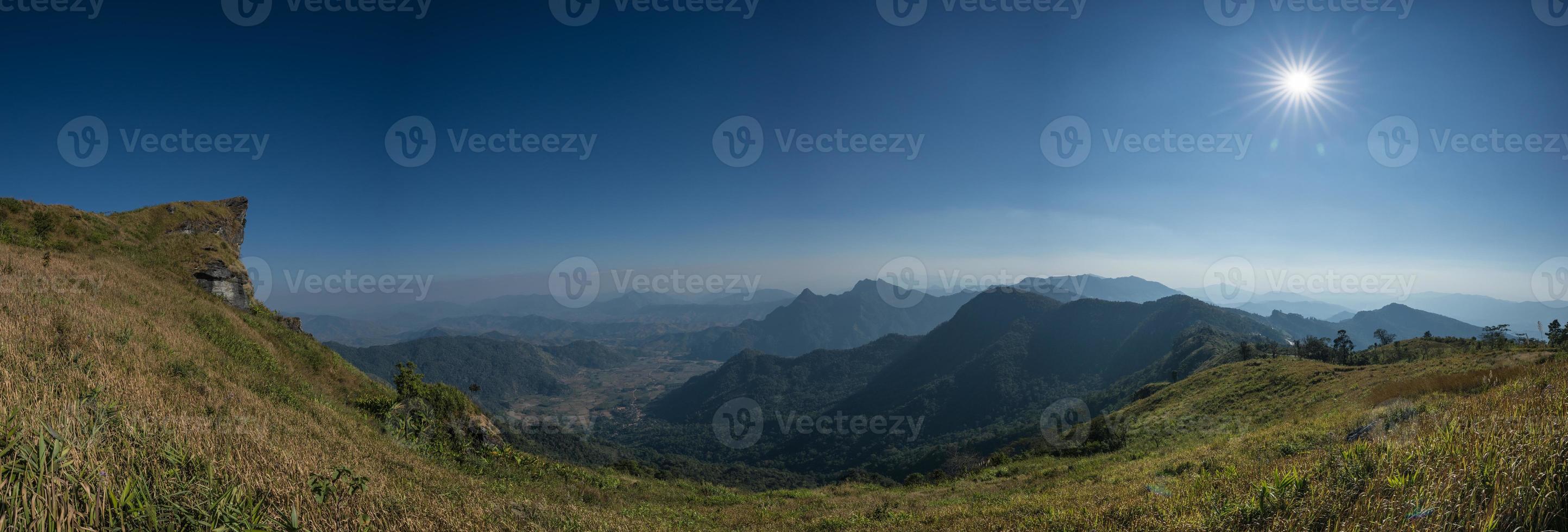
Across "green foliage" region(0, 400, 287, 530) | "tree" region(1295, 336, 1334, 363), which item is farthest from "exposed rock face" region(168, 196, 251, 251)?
"tree" region(1295, 336, 1334, 363)

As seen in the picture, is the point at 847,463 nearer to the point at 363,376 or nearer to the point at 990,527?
the point at 363,376

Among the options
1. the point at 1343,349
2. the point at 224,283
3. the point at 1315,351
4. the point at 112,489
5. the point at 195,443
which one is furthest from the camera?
the point at 1315,351

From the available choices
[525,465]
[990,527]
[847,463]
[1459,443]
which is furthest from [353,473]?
[847,463]

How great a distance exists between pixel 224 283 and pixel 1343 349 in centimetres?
13394

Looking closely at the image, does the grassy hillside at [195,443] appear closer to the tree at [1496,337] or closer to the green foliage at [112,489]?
the green foliage at [112,489]

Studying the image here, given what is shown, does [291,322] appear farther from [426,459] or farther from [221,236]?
[426,459]

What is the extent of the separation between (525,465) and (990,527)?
59.3 ft

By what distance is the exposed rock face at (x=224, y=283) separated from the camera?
89.5ft

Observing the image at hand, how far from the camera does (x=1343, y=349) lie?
77.3 meters

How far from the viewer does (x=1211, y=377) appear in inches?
2376

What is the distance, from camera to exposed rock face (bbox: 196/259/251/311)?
89.5 feet

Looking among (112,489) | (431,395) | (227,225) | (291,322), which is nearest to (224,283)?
(291,322)

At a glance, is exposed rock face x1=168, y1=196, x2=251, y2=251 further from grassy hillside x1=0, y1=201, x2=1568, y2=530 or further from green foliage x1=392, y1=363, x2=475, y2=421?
green foliage x1=392, y1=363, x2=475, y2=421

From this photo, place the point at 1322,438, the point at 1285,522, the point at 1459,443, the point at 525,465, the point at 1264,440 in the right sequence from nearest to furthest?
the point at 1285,522 → the point at 1459,443 → the point at 1322,438 → the point at 1264,440 → the point at 525,465
